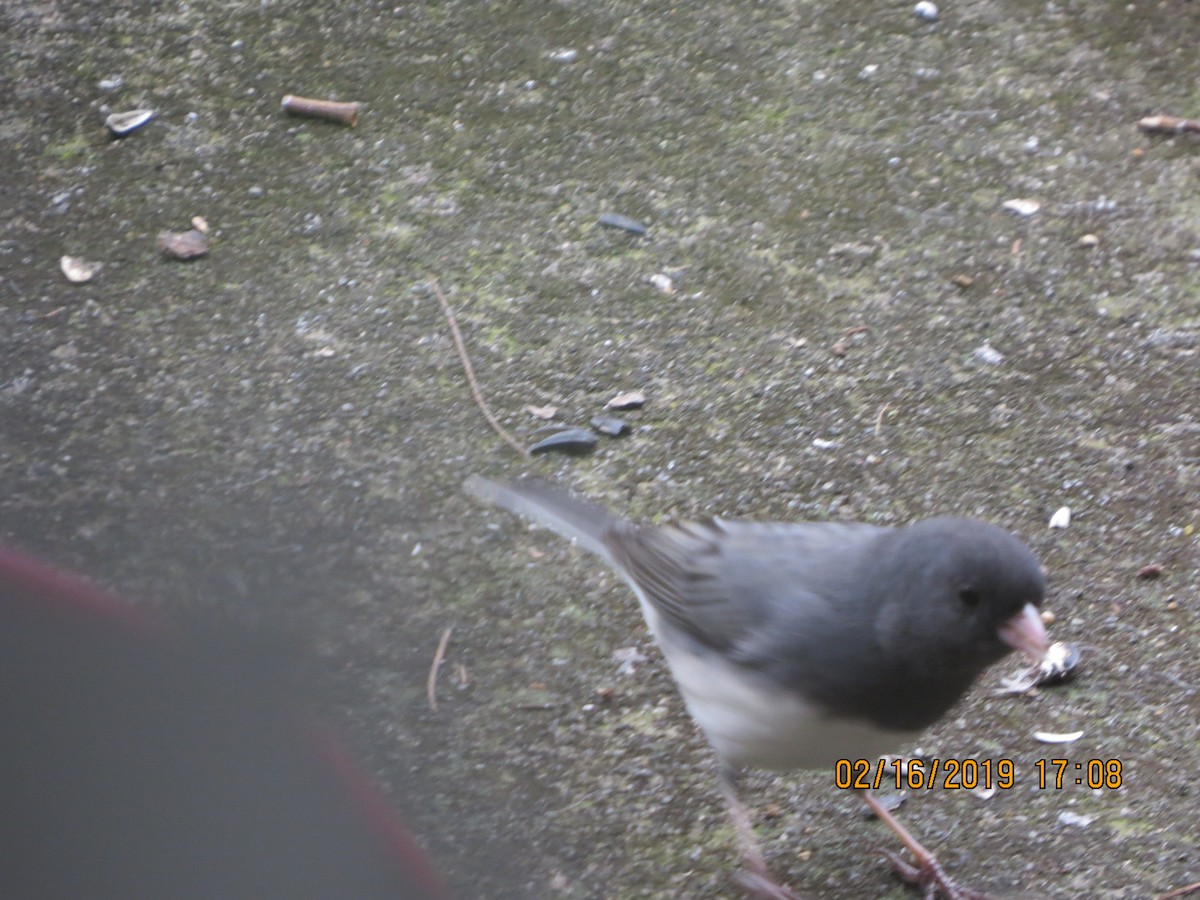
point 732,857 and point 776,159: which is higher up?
point 776,159

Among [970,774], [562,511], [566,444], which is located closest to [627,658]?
[562,511]

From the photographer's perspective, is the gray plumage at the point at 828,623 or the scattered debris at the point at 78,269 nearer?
the gray plumage at the point at 828,623

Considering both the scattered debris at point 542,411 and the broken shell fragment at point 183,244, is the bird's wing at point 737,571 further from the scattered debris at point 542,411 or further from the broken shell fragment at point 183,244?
the broken shell fragment at point 183,244

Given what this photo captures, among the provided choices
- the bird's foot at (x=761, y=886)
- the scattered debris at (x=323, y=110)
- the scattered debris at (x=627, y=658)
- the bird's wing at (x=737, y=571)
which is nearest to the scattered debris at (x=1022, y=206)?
the bird's wing at (x=737, y=571)

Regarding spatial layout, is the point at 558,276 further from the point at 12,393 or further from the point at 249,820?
the point at 249,820

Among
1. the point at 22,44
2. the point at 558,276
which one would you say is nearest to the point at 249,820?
the point at 558,276

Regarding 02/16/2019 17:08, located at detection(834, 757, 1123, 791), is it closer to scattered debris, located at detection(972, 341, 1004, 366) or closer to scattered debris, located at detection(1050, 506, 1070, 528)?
scattered debris, located at detection(1050, 506, 1070, 528)

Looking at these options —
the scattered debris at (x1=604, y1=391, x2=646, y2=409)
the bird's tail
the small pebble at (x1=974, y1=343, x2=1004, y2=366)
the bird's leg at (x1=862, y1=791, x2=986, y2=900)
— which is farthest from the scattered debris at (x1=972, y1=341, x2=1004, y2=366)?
the bird's leg at (x1=862, y1=791, x2=986, y2=900)
